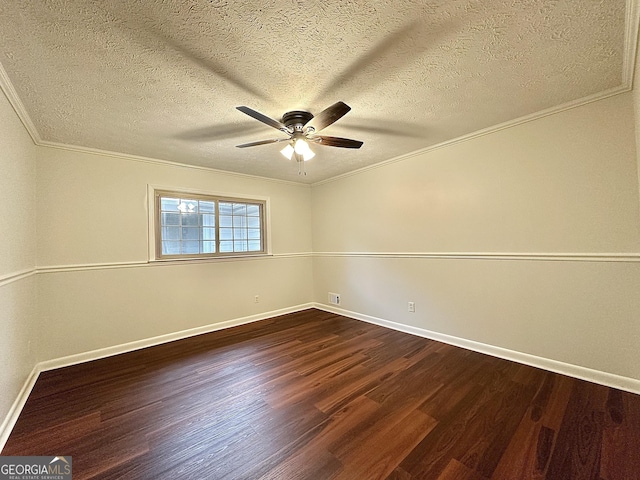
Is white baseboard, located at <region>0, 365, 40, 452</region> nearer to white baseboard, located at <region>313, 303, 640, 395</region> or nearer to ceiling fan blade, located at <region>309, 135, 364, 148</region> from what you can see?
ceiling fan blade, located at <region>309, 135, 364, 148</region>

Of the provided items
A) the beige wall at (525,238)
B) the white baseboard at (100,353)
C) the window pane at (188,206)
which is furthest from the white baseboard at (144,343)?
the beige wall at (525,238)

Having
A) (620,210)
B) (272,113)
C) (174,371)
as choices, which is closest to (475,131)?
(620,210)

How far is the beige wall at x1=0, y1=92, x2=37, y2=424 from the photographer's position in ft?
5.57

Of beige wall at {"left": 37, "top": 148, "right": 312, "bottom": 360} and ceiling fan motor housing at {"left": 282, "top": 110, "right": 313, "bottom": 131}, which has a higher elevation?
ceiling fan motor housing at {"left": 282, "top": 110, "right": 313, "bottom": 131}

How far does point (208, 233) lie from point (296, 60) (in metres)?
2.88

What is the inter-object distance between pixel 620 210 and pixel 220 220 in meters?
4.34

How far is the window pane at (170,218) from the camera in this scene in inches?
134

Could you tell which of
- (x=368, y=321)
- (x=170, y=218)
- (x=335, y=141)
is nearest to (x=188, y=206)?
(x=170, y=218)

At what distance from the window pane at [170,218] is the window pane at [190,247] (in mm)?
316

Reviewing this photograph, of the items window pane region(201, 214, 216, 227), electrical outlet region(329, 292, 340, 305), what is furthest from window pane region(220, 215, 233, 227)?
electrical outlet region(329, 292, 340, 305)

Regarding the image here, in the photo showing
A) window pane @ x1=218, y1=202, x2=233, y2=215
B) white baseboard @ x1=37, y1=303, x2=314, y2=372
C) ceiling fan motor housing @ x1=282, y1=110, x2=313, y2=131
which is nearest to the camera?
ceiling fan motor housing @ x1=282, y1=110, x2=313, y2=131

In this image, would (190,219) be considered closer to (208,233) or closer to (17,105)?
(208,233)

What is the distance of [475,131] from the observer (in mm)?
2717

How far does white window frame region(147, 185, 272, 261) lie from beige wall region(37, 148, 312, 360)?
59mm
